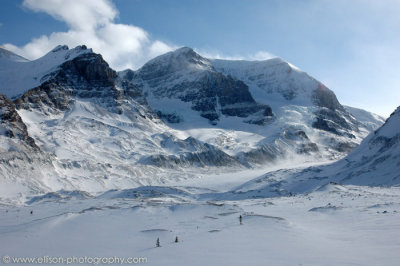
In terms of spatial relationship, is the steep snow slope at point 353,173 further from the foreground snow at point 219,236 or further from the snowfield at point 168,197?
the foreground snow at point 219,236

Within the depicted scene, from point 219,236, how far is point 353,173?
96.2 meters

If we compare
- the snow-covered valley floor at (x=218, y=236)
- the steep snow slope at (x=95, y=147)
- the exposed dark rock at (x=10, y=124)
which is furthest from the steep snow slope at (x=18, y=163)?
the snow-covered valley floor at (x=218, y=236)

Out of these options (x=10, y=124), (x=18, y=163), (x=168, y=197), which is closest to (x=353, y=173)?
(x=168, y=197)

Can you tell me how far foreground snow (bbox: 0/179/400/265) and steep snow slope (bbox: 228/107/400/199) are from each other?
A: 69323 millimetres

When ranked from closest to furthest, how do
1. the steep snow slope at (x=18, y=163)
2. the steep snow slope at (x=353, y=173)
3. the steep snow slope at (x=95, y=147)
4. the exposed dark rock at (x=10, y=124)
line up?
the steep snow slope at (x=18, y=163)
the steep snow slope at (x=353, y=173)
the exposed dark rock at (x=10, y=124)
the steep snow slope at (x=95, y=147)

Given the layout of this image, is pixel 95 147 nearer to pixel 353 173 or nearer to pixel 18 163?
pixel 18 163

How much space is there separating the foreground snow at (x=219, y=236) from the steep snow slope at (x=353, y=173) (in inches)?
2729

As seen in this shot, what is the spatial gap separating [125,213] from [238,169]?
14546cm

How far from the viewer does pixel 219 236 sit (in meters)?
26.8

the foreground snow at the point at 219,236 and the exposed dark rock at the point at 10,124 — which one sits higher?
the exposed dark rock at the point at 10,124

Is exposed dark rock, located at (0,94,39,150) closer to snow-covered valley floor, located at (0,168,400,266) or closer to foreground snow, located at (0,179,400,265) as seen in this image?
foreground snow, located at (0,179,400,265)

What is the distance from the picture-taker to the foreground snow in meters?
20.0

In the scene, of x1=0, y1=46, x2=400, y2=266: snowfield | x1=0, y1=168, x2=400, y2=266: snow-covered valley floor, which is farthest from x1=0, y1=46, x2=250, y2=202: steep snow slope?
x1=0, y1=168, x2=400, y2=266: snow-covered valley floor

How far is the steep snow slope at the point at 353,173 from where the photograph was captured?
105 metres
